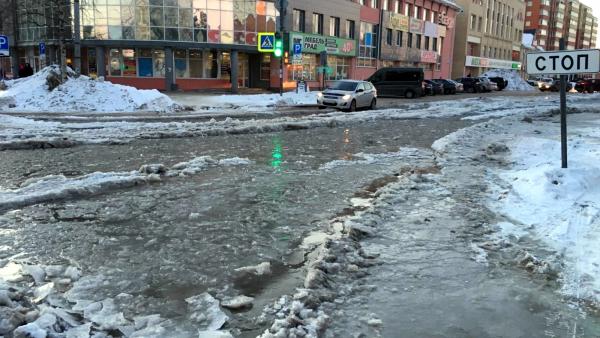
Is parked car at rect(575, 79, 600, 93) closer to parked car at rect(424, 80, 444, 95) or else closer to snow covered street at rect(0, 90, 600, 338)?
parked car at rect(424, 80, 444, 95)

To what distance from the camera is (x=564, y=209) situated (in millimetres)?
7113

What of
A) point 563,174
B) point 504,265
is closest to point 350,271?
point 504,265

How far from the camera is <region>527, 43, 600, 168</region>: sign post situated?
320 inches

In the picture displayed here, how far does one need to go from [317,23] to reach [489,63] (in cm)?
4998

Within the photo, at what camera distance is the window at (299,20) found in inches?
1644

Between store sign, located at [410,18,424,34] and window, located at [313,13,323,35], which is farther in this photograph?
store sign, located at [410,18,424,34]

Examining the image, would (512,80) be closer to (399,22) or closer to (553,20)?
(399,22)

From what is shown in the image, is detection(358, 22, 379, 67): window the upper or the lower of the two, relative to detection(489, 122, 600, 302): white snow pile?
upper

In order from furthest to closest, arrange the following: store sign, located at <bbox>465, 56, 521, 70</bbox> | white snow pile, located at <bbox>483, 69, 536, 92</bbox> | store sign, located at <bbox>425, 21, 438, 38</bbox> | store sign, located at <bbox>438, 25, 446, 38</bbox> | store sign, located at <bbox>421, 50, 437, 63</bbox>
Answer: store sign, located at <bbox>465, 56, 521, 70</bbox>
white snow pile, located at <bbox>483, 69, 536, 92</bbox>
store sign, located at <bbox>438, 25, 446, 38</bbox>
store sign, located at <bbox>421, 50, 437, 63</bbox>
store sign, located at <bbox>425, 21, 438, 38</bbox>

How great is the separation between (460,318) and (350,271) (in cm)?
123

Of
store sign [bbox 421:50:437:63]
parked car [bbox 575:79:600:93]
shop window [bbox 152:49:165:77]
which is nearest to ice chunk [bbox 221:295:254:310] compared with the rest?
shop window [bbox 152:49:165:77]

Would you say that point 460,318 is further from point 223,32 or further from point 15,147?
point 223,32

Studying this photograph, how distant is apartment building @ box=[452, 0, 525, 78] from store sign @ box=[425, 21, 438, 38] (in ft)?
33.6

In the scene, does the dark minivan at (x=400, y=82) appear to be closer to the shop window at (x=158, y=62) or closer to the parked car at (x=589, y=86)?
the shop window at (x=158, y=62)
